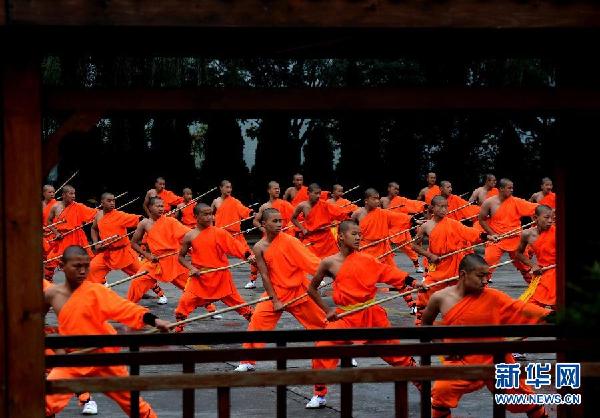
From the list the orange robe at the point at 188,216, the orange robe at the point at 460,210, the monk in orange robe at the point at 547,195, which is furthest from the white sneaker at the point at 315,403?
the orange robe at the point at 188,216

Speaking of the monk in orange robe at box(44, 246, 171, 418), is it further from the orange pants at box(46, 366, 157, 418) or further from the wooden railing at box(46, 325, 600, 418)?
the wooden railing at box(46, 325, 600, 418)

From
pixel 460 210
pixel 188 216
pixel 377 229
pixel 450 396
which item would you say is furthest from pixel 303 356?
pixel 188 216

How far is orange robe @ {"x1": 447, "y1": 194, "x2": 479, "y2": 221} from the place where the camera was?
24.1 metres

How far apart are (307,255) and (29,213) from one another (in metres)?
5.52

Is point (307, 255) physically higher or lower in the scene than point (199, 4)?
lower

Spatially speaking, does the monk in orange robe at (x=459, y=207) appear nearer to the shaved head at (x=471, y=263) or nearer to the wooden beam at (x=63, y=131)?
the shaved head at (x=471, y=263)

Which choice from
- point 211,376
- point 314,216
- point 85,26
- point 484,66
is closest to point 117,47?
point 85,26

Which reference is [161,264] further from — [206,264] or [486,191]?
[486,191]

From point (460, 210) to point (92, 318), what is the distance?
1752 cm

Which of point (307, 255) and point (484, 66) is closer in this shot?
point (307, 255)

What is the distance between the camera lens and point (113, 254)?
1700cm

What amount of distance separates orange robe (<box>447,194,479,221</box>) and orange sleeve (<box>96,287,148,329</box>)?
1665 centimetres

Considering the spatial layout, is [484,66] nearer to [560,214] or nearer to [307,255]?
[307,255]

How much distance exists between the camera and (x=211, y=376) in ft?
20.2
